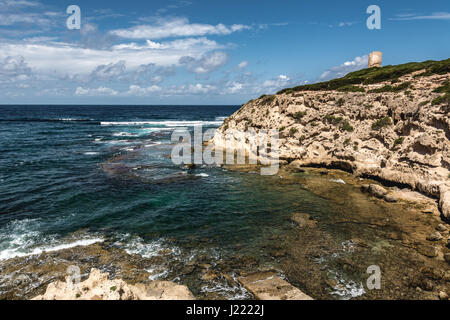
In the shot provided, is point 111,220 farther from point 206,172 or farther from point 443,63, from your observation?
point 443,63

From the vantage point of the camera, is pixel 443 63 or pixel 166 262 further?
pixel 443 63

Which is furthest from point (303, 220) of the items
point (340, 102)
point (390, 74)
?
point (390, 74)

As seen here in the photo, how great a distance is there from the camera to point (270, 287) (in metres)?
11.4

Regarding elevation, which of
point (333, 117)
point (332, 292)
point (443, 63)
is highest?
point (443, 63)

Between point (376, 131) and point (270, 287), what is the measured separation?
2336 cm

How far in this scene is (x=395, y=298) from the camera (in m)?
11.0

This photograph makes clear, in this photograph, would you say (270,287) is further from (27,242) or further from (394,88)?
(394,88)

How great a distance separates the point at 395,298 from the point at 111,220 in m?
17.3

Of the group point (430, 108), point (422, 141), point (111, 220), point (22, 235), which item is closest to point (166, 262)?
point (111, 220)

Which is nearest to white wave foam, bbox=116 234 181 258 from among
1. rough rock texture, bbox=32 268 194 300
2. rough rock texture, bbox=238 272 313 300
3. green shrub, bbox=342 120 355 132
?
rough rock texture, bbox=238 272 313 300

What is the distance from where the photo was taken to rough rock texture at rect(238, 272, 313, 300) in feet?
35.3

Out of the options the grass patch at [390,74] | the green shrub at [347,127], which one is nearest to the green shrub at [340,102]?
the green shrub at [347,127]

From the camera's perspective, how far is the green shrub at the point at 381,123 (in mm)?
27377

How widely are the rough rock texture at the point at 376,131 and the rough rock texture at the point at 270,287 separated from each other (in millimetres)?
13266
